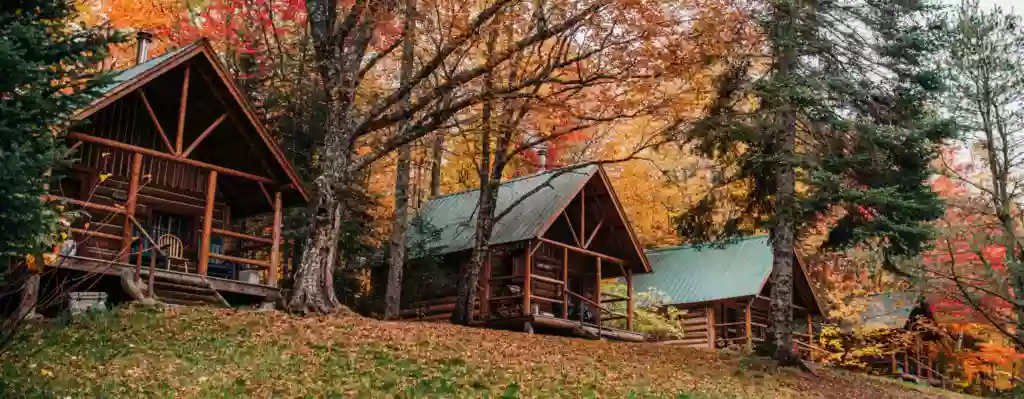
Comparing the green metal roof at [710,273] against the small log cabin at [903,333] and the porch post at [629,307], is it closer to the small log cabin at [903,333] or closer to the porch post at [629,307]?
the small log cabin at [903,333]

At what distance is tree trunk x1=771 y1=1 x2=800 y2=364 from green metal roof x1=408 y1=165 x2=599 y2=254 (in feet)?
19.7

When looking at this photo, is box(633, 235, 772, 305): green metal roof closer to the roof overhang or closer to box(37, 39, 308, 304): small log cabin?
box(37, 39, 308, 304): small log cabin

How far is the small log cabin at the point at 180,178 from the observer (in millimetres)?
19922

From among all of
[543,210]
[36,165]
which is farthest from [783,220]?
[36,165]

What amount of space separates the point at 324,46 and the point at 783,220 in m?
10.8

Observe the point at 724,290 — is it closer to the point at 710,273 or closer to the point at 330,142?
the point at 710,273

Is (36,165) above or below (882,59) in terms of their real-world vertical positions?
below

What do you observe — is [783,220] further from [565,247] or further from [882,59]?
[565,247]

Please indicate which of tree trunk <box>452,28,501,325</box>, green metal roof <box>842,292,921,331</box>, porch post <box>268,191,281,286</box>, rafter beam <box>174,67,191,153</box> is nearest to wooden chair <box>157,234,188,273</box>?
porch post <box>268,191,281,286</box>

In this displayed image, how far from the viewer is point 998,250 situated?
114ft

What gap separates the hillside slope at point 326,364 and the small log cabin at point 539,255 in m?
7.73

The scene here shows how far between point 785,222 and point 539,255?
10354 mm

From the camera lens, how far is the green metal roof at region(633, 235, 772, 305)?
116 ft

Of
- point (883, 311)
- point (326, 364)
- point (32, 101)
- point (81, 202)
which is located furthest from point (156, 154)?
point (883, 311)
